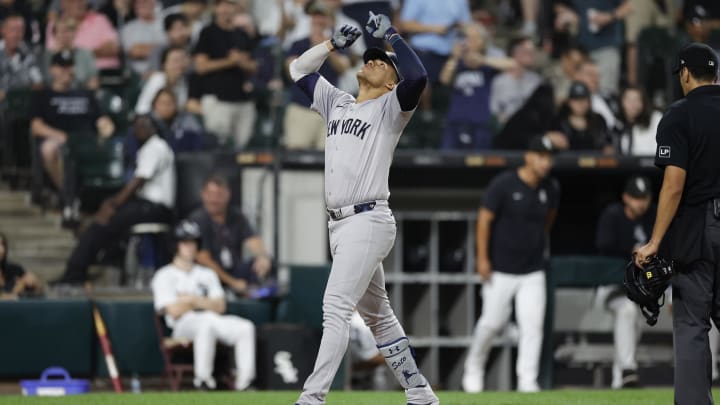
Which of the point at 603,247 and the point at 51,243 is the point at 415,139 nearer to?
the point at 603,247

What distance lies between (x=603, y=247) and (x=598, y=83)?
86.0 inches

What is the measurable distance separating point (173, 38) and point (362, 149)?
273 inches

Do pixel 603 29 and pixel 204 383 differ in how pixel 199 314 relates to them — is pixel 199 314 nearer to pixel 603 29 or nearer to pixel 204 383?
pixel 204 383

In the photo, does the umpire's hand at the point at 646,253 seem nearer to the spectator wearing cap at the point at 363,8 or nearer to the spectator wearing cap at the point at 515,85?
the spectator wearing cap at the point at 515,85

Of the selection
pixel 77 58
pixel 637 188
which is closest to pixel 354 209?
pixel 637 188

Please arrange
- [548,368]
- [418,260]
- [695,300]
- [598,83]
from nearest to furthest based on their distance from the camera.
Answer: [695,300] → [548,368] → [418,260] → [598,83]

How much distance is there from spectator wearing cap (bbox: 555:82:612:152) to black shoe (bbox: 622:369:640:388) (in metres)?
2.40

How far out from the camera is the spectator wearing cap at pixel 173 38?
12711mm

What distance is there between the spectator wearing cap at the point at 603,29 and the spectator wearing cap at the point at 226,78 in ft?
11.6

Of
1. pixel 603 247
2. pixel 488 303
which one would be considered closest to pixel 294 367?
pixel 488 303

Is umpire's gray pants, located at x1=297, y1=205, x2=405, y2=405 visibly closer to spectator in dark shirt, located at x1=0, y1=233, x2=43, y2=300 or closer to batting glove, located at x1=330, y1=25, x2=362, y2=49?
batting glove, located at x1=330, y1=25, x2=362, y2=49

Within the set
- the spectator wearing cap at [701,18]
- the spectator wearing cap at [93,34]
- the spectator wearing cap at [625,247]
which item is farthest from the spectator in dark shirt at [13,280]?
the spectator wearing cap at [701,18]

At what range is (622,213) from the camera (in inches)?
450

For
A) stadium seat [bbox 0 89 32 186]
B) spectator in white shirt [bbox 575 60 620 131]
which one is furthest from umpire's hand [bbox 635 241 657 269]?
stadium seat [bbox 0 89 32 186]
